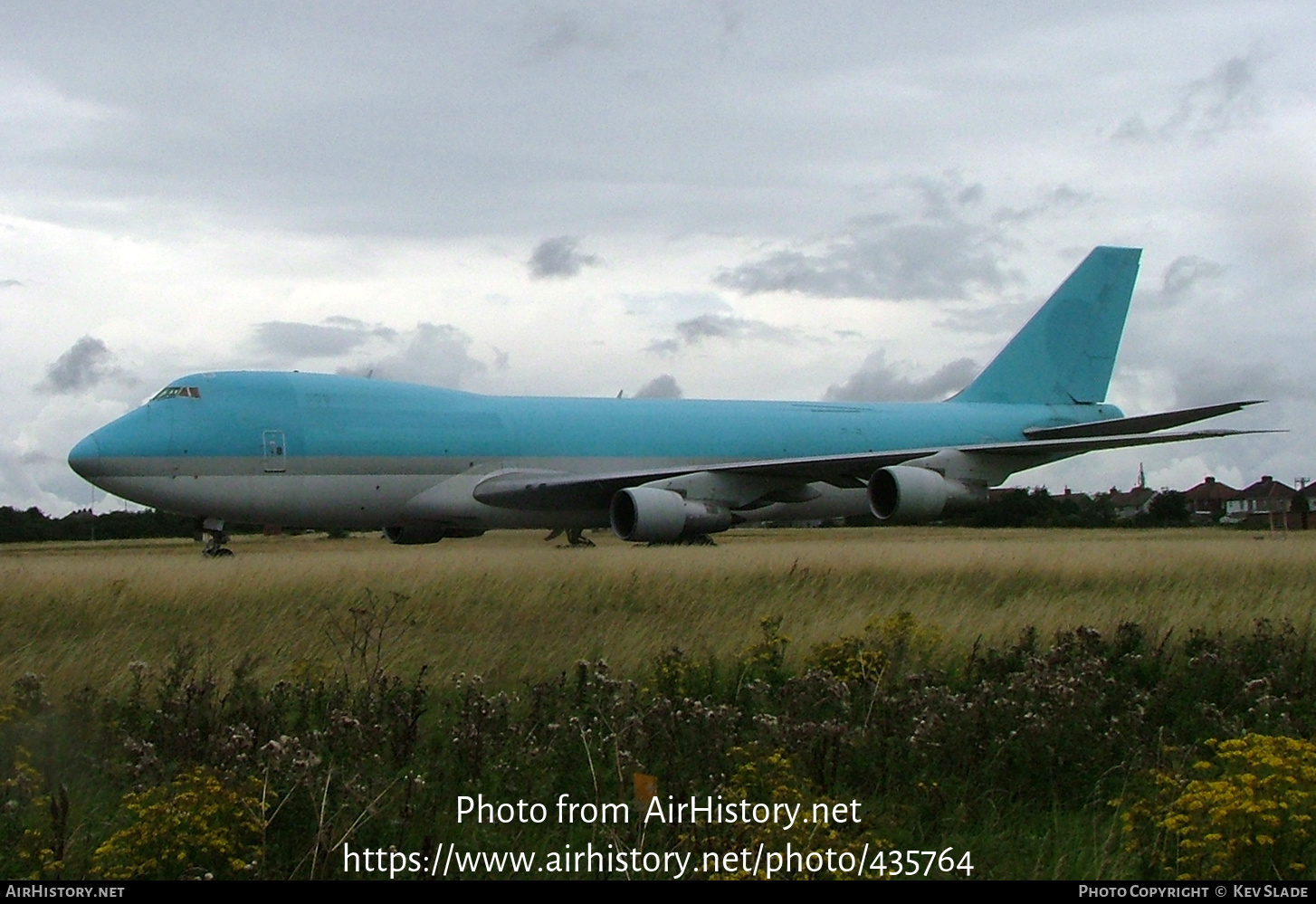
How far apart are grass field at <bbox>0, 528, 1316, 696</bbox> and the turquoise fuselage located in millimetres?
4940

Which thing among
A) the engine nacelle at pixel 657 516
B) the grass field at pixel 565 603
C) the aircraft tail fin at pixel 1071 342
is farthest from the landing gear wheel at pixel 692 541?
the aircraft tail fin at pixel 1071 342

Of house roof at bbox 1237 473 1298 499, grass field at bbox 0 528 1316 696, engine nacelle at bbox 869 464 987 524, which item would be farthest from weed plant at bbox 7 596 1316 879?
house roof at bbox 1237 473 1298 499

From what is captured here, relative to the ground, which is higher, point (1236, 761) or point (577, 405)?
point (577, 405)

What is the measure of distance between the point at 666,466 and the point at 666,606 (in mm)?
15152

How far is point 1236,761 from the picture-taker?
661 centimetres

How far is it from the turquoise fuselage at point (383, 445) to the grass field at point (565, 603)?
4.94 metres

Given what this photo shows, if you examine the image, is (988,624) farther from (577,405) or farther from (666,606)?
(577,405)

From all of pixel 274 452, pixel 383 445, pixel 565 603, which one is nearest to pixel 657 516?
pixel 383 445

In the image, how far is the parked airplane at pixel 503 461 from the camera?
23156 millimetres

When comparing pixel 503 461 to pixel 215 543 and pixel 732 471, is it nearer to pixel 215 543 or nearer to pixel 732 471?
pixel 732 471

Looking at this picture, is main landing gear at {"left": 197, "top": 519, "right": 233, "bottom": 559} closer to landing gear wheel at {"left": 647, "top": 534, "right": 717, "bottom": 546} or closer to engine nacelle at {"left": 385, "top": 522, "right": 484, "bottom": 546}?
engine nacelle at {"left": 385, "top": 522, "right": 484, "bottom": 546}

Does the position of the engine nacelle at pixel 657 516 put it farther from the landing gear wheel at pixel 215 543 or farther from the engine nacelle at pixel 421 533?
the landing gear wheel at pixel 215 543
